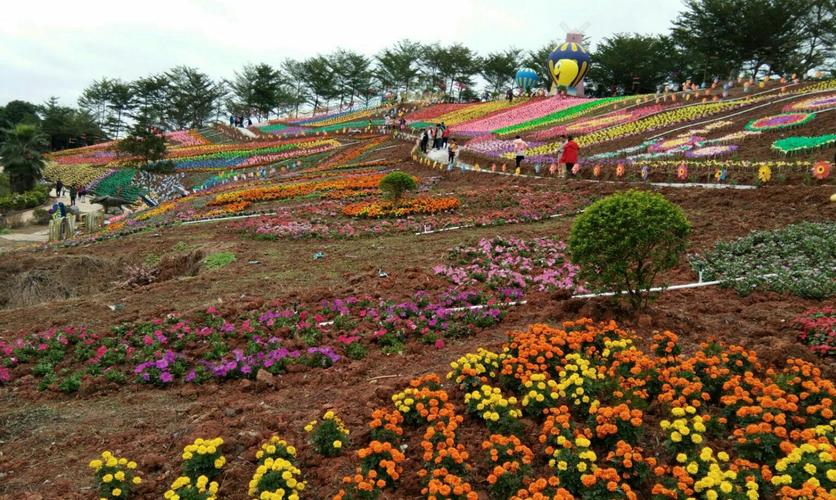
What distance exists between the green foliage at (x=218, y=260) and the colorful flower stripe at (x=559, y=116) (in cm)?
2301

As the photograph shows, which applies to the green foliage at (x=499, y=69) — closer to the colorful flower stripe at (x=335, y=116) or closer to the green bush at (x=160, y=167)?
the colorful flower stripe at (x=335, y=116)

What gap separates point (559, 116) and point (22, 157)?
1318 inches

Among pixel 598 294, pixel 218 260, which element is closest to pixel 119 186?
pixel 218 260

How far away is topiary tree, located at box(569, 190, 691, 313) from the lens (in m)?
5.63

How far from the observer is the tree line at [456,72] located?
36719mm

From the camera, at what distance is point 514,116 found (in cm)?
3716

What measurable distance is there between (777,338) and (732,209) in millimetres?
6029

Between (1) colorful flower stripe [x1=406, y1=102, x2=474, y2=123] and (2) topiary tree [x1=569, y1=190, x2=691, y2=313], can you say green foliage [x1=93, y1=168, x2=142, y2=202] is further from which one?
(2) topiary tree [x1=569, y1=190, x2=691, y2=313]

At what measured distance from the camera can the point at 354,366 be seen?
5992 millimetres

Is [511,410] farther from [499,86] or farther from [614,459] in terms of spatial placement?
[499,86]

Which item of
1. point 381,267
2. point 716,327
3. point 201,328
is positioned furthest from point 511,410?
point 381,267

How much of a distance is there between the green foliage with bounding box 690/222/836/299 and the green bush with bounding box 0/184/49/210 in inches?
1266

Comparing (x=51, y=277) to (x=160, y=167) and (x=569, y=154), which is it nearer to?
(x=569, y=154)

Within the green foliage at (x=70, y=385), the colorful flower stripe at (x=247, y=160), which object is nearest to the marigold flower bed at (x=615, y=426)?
the green foliage at (x=70, y=385)
